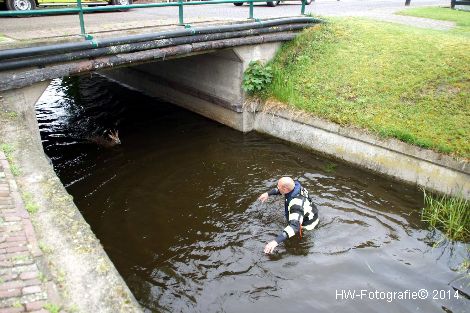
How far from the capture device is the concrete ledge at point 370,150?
822cm

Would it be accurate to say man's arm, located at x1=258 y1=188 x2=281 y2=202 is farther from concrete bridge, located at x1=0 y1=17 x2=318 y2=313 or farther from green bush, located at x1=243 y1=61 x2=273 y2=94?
green bush, located at x1=243 y1=61 x2=273 y2=94

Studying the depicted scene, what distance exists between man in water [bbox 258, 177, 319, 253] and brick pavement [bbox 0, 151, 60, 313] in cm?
352

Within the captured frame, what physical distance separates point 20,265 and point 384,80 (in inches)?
385

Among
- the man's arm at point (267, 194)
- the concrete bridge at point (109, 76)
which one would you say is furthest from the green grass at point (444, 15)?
the man's arm at point (267, 194)

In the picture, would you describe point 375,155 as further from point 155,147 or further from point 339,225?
point 155,147

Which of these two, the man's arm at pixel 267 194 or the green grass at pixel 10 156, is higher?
the green grass at pixel 10 156

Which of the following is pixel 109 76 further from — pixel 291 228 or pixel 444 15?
pixel 444 15

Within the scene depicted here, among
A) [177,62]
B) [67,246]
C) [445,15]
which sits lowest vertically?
[67,246]

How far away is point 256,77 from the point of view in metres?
11.7

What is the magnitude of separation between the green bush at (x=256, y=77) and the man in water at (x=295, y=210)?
17.3 ft

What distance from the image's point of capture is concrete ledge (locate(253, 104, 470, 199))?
8.22 m

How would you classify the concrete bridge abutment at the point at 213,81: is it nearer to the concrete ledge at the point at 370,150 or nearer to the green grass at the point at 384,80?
the concrete ledge at the point at 370,150

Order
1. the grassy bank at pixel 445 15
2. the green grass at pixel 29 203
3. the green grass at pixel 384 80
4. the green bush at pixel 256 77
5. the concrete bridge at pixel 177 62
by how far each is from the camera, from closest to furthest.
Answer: the green grass at pixel 29 203, the concrete bridge at pixel 177 62, the green grass at pixel 384 80, the green bush at pixel 256 77, the grassy bank at pixel 445 15

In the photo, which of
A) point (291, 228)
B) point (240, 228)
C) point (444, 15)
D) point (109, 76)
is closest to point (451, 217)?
point (291, 228)
